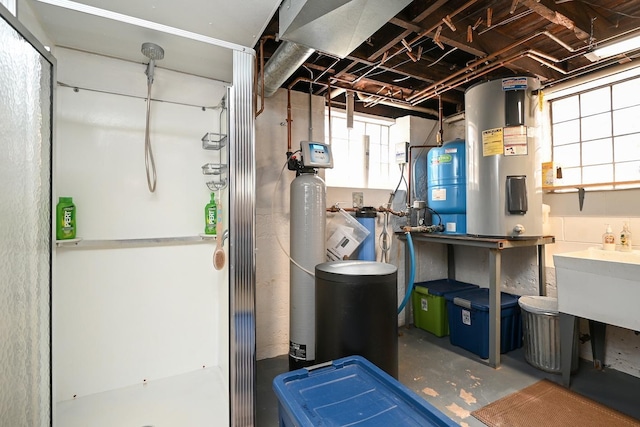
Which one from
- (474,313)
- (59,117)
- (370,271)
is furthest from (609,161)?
(59,117)

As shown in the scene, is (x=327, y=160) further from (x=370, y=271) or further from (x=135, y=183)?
(x=135, y=183)

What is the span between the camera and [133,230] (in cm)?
186

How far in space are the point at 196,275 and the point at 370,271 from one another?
1223mm

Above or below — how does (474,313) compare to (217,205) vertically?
below

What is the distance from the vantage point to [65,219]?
1.61 metres

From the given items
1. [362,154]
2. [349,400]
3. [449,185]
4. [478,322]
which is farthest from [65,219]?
[478,322]

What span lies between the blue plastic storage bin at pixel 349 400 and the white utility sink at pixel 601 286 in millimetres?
1501

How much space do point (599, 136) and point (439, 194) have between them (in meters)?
1.24

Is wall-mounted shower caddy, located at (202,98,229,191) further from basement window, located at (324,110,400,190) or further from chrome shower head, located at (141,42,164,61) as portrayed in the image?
basement window, located at (324,110,400,190)

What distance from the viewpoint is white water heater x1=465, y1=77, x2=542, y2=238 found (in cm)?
219

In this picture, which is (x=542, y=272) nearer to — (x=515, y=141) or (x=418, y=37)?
(x=515, y=141)

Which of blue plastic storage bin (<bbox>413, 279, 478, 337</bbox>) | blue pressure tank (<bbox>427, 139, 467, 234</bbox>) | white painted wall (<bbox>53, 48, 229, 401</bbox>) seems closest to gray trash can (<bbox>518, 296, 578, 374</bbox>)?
blue plastic storage bin (<bbox>413, 279, 478, 337</bbox>)

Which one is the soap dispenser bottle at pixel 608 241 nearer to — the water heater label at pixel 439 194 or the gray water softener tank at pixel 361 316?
the water heater label at pixel 439 194

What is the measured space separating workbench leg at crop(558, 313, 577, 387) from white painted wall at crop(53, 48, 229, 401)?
7.41ft
